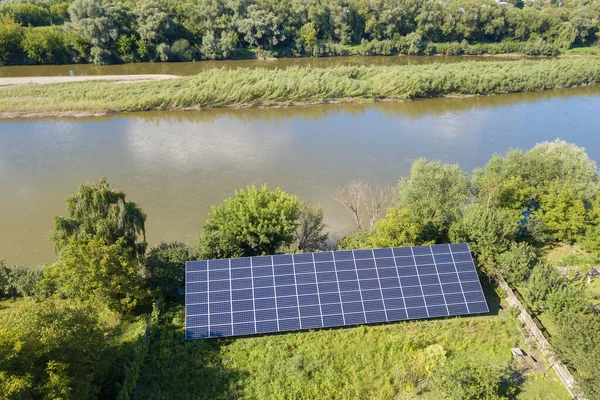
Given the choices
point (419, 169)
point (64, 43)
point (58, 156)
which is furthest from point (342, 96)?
point (64, 43)

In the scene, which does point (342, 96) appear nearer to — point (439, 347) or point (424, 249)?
point (424, 249)

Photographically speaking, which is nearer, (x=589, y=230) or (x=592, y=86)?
(x=589, y=230)

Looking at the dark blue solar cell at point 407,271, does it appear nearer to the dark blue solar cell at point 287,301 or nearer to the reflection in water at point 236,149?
the dark blue solar cell at point 287,301

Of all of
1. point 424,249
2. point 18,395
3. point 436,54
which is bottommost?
point 436,54

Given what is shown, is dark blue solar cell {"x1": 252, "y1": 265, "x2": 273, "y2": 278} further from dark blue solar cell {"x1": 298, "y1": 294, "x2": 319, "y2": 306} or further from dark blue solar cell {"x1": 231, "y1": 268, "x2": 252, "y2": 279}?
dark blue solar cell {"x1": 298, "y1": 294, "x2": 319, "y2": 306}

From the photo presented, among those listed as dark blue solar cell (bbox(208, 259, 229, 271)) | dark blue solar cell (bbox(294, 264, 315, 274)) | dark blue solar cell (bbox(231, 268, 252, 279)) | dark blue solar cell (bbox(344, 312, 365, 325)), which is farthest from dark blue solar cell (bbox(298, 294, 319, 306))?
dark blue solar cell (bbox(208, 259, 229, 271))

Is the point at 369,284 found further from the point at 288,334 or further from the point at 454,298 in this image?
the point at 288,334
